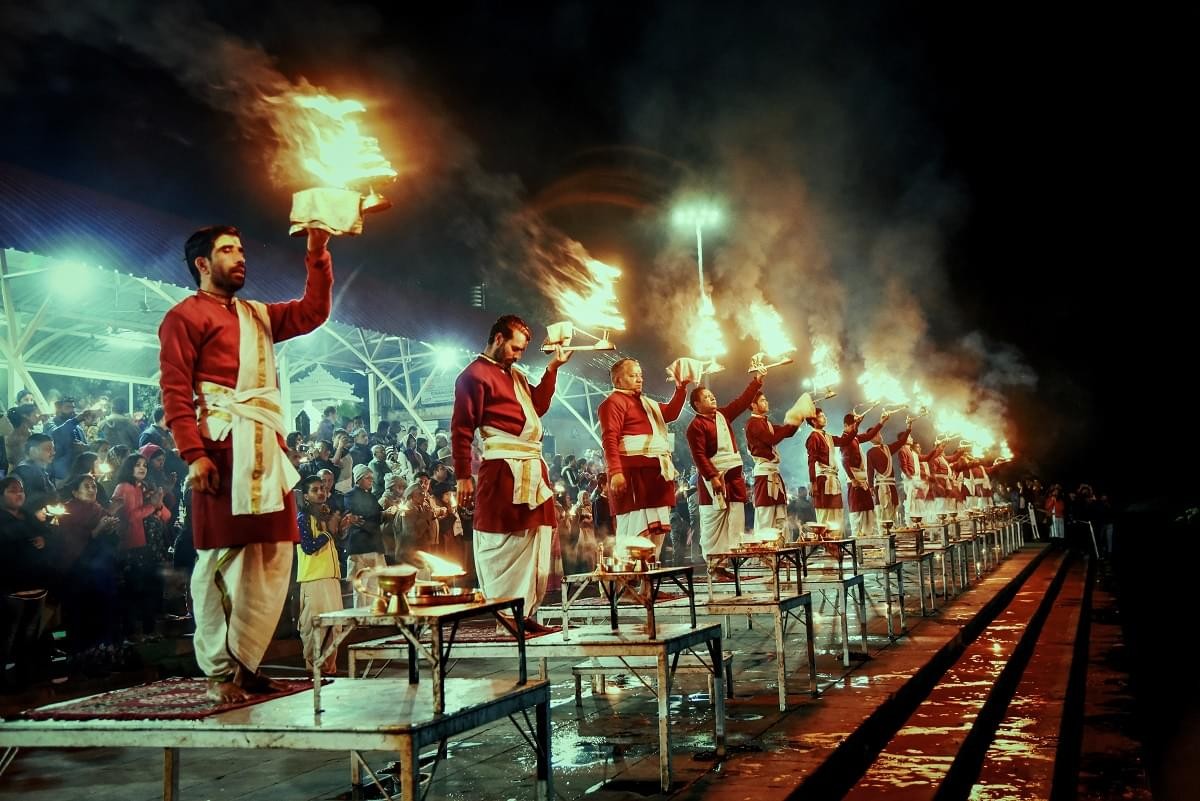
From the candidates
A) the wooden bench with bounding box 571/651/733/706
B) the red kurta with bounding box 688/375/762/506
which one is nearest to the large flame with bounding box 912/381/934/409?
the red kurta with bounding box 688/375/762/506

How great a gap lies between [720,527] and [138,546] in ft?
17.6

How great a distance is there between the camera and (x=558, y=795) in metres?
4.45

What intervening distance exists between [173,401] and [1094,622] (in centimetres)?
1359

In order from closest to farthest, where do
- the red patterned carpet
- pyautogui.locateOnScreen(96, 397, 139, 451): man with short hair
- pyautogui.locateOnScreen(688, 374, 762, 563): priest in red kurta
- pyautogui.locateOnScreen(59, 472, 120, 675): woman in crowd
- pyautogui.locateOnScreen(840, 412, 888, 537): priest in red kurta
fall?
the red patterned carpet < pyautogui.locateOnScreen(59, 472, 120, 675): woman in crowd < pyautogui.locateOnScreen(688, 374, 762, 563): priest in red kurta < pyautogui.locateOnScreen(96, 397, 139, 451): man with short hair < pyautogui.locateOnScreen(840, 412, 888, 537): priest in red kurta

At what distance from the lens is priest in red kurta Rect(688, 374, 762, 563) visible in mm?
9289

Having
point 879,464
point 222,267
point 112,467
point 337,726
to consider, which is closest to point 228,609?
point 337,726

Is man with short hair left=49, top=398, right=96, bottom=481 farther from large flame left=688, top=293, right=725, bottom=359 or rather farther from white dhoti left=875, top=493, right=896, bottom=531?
white dhoti left=875, top=493, right=896, bottom=531

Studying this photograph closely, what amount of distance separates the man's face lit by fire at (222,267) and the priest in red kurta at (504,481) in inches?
74.4

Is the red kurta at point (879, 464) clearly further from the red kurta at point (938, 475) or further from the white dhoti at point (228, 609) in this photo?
the white dhoti at point (228, 609)

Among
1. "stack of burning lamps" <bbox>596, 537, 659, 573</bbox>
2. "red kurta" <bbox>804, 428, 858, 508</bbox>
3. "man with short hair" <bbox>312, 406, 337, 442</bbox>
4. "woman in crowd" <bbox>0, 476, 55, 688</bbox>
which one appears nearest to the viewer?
"stack of burning lamps" <bbox>596, 537, 659, 573</bbox>

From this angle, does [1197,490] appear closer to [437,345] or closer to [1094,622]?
[1094,622]

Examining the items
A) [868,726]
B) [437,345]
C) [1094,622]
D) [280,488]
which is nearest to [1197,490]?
[1094,622]

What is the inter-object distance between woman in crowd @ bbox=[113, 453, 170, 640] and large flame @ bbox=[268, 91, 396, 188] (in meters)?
5.25

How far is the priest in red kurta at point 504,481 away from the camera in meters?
5.79
